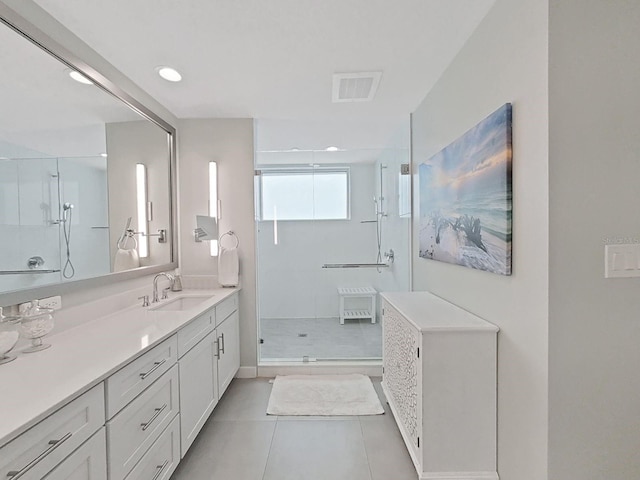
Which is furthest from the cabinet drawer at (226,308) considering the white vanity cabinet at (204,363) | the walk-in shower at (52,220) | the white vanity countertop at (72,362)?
the walk-in shower at (52,220)

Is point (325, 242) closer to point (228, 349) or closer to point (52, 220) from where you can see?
point (228, 349)

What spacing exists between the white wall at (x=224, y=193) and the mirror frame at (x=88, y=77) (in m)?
→ 0.19

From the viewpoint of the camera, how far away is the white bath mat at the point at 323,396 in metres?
2.46

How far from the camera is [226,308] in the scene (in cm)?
267

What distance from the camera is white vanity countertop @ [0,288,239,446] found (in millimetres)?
911

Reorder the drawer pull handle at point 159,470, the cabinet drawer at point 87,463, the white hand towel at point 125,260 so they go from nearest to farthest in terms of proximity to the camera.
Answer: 1. the cabinet drawer at point 87,463
2. the drawer pull handle at point 159,470
3. the white hand towel at point 125,260

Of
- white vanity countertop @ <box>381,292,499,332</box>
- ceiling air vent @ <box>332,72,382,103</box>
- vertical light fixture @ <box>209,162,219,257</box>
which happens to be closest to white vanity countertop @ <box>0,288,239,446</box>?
vertical light fixture @ <box>209,162,219,257</box>

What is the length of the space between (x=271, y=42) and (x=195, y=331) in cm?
182

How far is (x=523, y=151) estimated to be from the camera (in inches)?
52.7

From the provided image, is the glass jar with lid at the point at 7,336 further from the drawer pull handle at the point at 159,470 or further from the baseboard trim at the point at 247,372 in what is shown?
the baseboard trim at the point at 247,372
